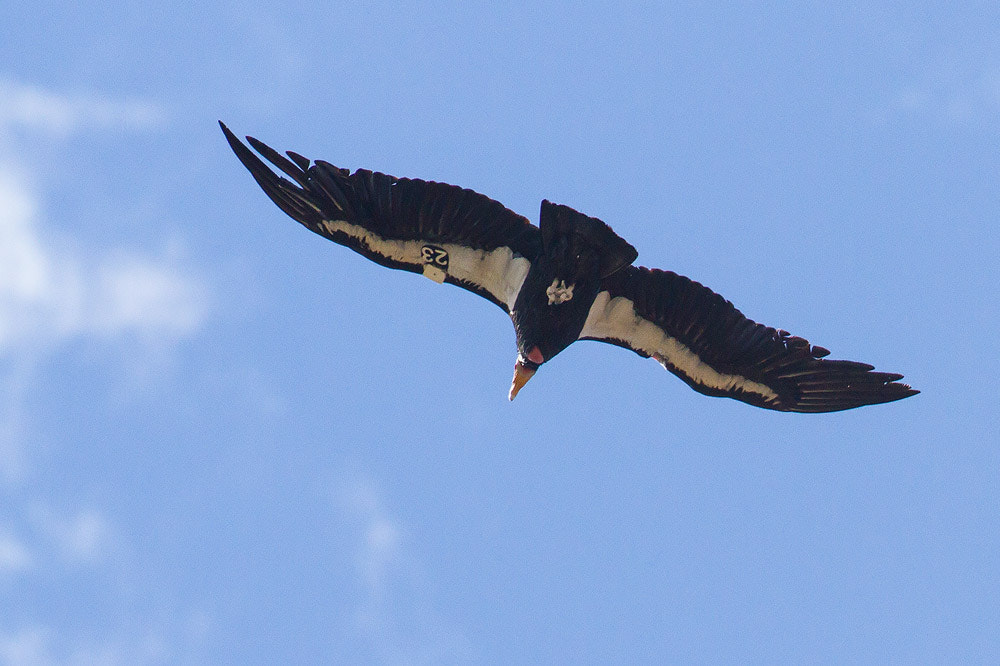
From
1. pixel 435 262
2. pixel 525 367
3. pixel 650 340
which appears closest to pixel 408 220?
pixel 435 262

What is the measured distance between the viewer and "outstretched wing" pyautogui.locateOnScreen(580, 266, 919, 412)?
57.5 feet

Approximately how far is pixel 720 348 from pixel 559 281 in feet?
8.04

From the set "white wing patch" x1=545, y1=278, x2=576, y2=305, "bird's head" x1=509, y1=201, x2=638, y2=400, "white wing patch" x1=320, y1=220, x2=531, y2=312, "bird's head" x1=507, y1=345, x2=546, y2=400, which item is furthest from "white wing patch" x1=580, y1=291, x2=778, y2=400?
"white wing patch" x1=320, y1=220, x2=531, y2=312

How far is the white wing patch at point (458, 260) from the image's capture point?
55.8 ft

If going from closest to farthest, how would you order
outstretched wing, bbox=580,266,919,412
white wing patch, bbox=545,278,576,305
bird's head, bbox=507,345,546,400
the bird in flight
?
the bird in flight → white wing patch, bbox=545,278,576,305 → bird's head, bbox=507,345,546,400 → outstretched wing, bbox=580,266,919,412

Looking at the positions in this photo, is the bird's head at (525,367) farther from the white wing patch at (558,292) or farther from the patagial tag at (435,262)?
the patagial tag at (435,262)

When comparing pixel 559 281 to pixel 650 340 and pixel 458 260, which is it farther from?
pixel 650 340

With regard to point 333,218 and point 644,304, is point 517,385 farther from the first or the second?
point 333,218

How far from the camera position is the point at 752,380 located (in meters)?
18.2

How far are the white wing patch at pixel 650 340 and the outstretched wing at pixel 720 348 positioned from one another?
0.04 ft

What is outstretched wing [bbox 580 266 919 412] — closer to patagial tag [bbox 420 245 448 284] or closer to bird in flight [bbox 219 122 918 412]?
bird in flight [bbox 219 122 918 412]

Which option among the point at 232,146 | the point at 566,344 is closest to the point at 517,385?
the point at 566,344

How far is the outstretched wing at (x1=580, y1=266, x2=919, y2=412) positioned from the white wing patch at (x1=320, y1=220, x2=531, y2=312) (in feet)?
3.59

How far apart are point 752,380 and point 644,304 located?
176 centimetres
